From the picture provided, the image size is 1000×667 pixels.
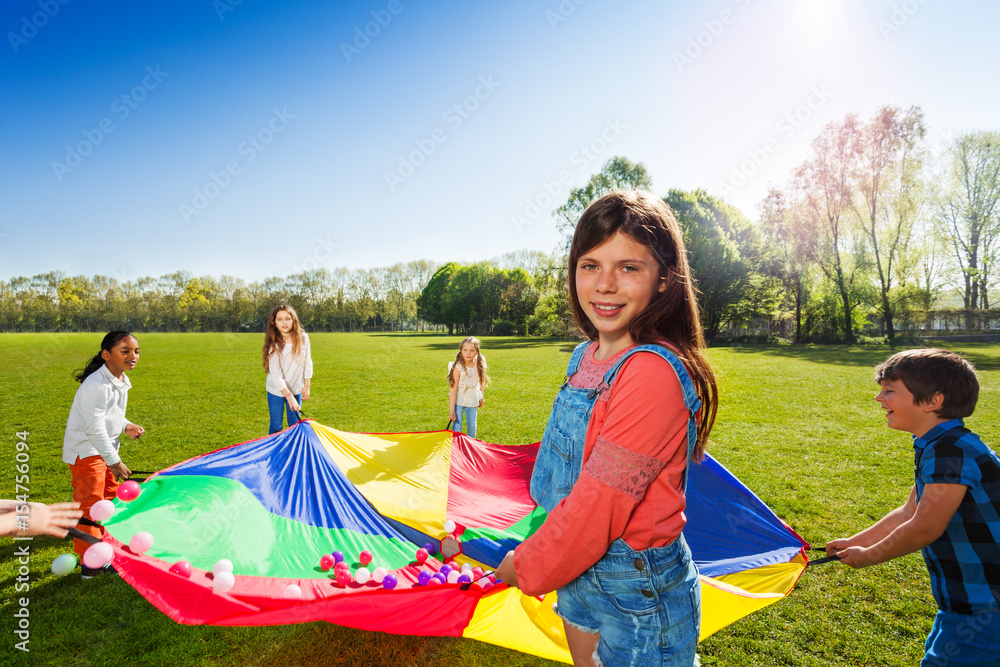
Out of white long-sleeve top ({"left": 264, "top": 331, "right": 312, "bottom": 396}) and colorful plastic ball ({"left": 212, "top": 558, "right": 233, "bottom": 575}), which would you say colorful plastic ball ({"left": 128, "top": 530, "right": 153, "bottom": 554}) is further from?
white long-sleeve top ({"left": 264, "top": 331, "right": 312, "bottom": 396})

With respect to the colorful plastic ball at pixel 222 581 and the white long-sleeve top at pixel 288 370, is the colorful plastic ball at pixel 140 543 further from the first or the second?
the white long-sleeve top at pixel 288 370

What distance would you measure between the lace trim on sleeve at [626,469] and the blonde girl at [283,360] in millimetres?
6083

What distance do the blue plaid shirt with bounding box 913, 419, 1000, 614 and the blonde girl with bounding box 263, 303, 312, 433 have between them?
20.9 ft

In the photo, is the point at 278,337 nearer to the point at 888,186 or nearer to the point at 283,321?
the point at 283,321

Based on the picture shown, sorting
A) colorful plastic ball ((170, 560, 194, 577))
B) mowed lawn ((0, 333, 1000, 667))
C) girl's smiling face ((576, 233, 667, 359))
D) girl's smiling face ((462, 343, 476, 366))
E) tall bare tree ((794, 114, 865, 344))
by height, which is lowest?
mowed lawn ((0, 333, 1000, 667))

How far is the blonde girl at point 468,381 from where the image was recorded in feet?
23.4

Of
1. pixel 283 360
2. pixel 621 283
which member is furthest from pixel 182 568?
pixel 283 360

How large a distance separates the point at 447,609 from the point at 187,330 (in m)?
79.5

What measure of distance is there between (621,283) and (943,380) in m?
1.68

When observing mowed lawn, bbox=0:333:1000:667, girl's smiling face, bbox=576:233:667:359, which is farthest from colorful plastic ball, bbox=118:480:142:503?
girl's smiling face, bbox=576:233:667:359

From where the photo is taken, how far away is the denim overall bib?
120cm

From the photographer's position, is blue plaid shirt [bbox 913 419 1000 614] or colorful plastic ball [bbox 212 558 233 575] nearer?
blue plaid shirt [bbox 913 419 1000 614]

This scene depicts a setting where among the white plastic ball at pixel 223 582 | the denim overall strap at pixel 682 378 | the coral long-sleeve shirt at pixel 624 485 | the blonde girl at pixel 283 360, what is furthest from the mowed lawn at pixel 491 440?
the blonde girl at pixel 283 360

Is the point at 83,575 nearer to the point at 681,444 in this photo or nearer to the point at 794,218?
the point at 681,444
